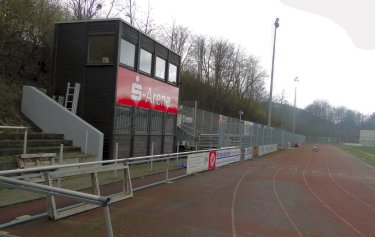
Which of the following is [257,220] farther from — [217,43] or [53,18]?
[217,43]

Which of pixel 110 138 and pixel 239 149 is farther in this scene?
pixel 239 149

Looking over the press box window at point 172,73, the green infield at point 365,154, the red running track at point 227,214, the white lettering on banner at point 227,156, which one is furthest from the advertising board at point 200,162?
the green infield at point 365,154

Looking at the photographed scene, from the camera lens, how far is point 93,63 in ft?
63.5

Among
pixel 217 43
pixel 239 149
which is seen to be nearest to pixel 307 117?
pixel 217 43

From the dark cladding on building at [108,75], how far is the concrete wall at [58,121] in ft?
5.41

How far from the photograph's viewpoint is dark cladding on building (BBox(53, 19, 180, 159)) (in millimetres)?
18953

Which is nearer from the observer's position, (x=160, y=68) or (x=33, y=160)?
(x=33, y=160)

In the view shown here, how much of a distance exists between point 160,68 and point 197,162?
7.42 meters

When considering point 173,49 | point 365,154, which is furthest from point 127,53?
point 365,154

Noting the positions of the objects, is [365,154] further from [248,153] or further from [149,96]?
[149,96]

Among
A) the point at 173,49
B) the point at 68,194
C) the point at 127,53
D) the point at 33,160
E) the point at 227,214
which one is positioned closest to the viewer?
the point at 68,194

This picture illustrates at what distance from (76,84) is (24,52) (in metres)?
4.31

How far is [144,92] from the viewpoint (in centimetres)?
2169

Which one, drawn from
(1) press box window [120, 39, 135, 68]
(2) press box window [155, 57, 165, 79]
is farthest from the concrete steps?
(2) press box window [155, 57, 165, 79]
